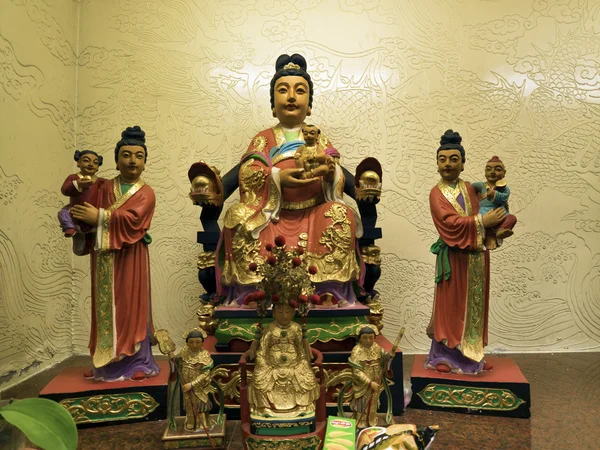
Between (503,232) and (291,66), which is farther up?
(291,66)

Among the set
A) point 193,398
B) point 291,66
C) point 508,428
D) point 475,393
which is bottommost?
point 508,428

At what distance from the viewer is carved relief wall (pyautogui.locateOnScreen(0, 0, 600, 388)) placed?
505cm

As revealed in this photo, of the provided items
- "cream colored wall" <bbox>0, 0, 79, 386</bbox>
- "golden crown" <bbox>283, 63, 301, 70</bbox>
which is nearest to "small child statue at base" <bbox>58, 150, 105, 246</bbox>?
"cream colored wall" <bbox>0, 0, 79, 386</bbox>

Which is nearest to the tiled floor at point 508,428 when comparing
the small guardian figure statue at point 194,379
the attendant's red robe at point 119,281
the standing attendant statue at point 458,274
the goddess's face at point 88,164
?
the small guardian figure statue at point 194,379

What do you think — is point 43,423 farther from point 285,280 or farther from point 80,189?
point 80,189

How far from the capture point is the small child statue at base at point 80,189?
3.22 metres

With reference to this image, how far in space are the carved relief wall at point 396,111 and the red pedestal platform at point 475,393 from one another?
1685 millimetres

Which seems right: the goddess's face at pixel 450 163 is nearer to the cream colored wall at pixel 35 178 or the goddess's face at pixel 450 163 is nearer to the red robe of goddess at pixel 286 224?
the red robe of goddess at pixel 286 224

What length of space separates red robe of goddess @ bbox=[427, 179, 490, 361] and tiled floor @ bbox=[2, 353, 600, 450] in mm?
427

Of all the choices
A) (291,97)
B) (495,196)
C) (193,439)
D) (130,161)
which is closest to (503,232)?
(495,196)

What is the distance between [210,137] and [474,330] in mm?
2963

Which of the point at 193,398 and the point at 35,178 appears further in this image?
the point at 35,178

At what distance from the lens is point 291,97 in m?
4.19

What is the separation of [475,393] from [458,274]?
0.71 meters
